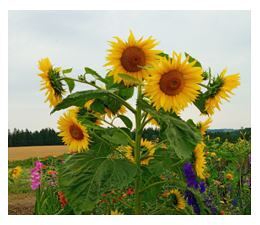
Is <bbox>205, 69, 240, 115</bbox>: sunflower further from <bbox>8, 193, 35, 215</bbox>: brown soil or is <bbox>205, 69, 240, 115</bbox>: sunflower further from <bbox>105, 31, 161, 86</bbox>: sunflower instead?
<bbox>8, 193, 35, 215</bbox>: brown soil

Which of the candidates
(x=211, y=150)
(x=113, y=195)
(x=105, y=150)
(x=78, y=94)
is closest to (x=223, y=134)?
(x=211, y=150)

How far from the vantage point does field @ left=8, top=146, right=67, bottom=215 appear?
9.41 ft

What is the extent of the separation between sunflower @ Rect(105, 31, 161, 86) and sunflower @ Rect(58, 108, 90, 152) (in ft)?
1.15

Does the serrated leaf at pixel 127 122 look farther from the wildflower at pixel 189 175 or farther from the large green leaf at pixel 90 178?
the wildflower at pixel 189 175

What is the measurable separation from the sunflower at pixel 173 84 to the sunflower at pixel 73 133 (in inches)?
17.6

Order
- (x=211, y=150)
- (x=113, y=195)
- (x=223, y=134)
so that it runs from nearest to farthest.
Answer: (x=113, y=195) → (x=211, y=150) → (x=223, y=134)

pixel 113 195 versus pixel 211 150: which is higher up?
pixel 211 150

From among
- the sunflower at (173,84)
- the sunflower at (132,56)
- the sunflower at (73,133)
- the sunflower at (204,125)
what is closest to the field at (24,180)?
the sunflower at (73,133)

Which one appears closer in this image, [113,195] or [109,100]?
[109,100]

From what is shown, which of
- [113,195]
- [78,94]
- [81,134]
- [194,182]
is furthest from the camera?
[113,195]
